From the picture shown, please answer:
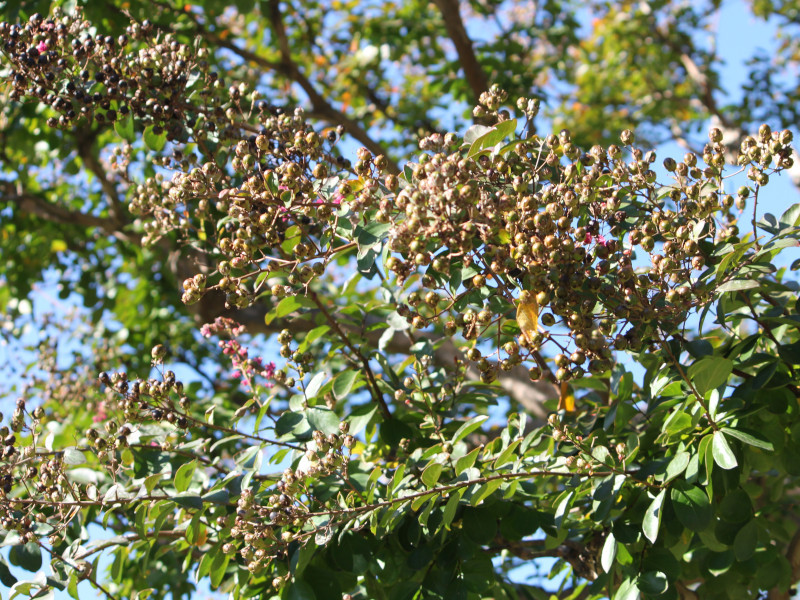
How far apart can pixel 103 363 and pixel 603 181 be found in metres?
2.82

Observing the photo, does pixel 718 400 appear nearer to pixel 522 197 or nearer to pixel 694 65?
pixel 522 197

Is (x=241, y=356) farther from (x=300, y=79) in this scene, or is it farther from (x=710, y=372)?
(x=300, y=79)

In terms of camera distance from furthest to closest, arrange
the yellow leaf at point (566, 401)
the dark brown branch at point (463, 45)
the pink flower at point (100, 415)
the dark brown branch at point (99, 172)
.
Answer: the dark brown branch at point (463, 45) < the dark brown branch at point (99, 172) < the pink flower at point (100, 415) < the yellow leaf at point (566, 401)

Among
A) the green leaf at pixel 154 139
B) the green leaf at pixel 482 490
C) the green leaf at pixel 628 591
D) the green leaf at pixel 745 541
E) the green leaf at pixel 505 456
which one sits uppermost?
the green leaf at pixel 154 139

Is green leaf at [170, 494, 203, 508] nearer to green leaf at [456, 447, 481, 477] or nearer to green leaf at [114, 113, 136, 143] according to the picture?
green leaf at [456, 447, 481, 477]

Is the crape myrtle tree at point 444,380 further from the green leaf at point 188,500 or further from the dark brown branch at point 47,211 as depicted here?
the dark brown branch at point 47,211

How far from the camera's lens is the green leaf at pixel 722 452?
1.45 metres

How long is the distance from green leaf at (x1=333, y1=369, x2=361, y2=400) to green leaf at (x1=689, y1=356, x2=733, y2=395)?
75 cm

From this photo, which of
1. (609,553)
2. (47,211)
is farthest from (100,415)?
(609,553)

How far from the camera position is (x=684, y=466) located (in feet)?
5.10

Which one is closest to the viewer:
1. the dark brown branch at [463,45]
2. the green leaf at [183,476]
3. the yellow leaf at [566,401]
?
the green leaf at [183,476]

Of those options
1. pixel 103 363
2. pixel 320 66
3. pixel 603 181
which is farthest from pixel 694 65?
pixel 603 181

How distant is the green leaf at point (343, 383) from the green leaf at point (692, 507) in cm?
73

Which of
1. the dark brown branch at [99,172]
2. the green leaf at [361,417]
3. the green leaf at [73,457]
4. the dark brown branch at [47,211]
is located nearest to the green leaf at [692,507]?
the green leaf at [361,417]
